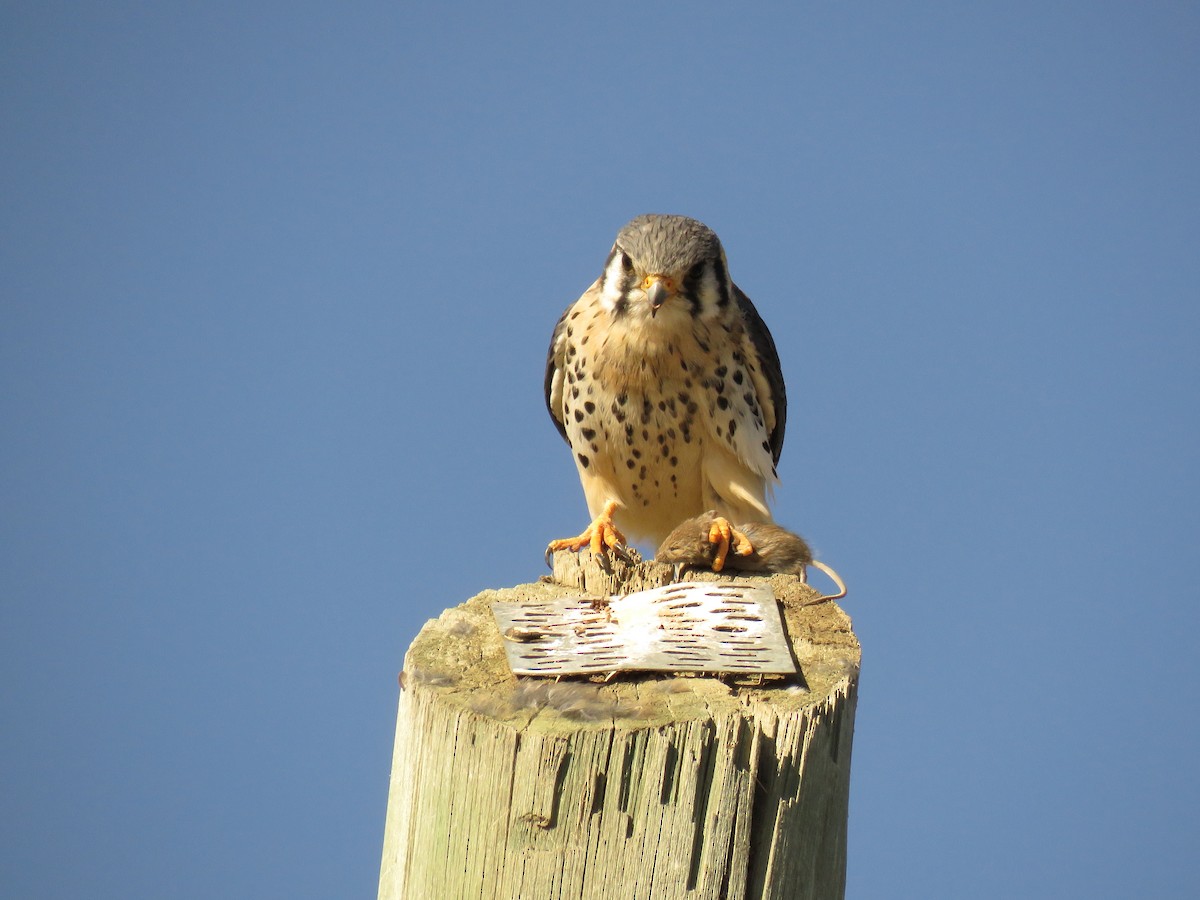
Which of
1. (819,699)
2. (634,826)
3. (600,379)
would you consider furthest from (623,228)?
(634,826)

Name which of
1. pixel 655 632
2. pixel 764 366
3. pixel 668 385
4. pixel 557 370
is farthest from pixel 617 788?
pixel 557 370

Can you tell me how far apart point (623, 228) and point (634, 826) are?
273 centimetres

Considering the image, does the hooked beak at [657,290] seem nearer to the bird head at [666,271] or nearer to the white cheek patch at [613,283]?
the bird head at [666,271]

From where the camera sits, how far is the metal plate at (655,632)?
2670mm

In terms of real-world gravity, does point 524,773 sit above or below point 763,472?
below

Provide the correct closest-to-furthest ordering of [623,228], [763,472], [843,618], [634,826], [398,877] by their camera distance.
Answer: [634,826]
[398,877]
[843,618]
[623,228]
[763,472]

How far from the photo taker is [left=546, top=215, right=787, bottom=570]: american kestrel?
4539 millimetres

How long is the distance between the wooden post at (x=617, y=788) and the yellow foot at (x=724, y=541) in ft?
3.41

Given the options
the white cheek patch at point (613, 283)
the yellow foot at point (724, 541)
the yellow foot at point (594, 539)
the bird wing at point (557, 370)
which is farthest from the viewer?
the bird wing at point (557, 370)

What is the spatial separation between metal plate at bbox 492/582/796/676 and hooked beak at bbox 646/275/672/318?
61.8 inches

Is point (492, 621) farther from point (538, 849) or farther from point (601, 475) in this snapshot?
point (601, 475)

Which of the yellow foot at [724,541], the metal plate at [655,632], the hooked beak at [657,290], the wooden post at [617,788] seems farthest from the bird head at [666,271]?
the wooden post at [617,788]

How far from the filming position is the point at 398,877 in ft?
8.45

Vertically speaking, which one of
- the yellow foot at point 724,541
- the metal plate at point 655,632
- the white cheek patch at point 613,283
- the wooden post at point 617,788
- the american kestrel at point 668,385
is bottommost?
the wooden post at point 617,788
